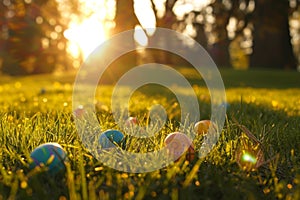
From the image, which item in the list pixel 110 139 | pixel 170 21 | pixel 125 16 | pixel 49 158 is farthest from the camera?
pixel 170 21

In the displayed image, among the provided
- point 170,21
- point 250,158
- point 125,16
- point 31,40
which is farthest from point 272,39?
point 250,158

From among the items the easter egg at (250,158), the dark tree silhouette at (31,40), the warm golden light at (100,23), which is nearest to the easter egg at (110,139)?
the easter egg at (250,158)

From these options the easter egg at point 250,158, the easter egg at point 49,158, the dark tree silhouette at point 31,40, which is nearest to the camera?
the easter egg at point 49,158

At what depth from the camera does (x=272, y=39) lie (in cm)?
1992

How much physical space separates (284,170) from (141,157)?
0.89m

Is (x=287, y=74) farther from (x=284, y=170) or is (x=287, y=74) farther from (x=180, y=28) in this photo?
(x=284, y=170)

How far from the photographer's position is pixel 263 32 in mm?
18906

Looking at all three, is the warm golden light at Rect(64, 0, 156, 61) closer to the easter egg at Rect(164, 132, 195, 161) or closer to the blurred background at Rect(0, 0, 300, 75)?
the blurred background at Rect(0, 0, 300, 75)

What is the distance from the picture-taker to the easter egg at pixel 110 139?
2.41 m

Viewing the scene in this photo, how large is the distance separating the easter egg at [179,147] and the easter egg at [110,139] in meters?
0.38

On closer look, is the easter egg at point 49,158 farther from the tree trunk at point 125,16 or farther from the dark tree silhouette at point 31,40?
the dark tree silhouette at point 31,40

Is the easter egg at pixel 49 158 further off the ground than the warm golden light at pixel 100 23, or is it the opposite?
the warm golden light at pixel 100 23

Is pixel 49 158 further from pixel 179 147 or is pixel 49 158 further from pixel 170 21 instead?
pixel 170 21

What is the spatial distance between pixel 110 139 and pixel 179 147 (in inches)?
20.1
